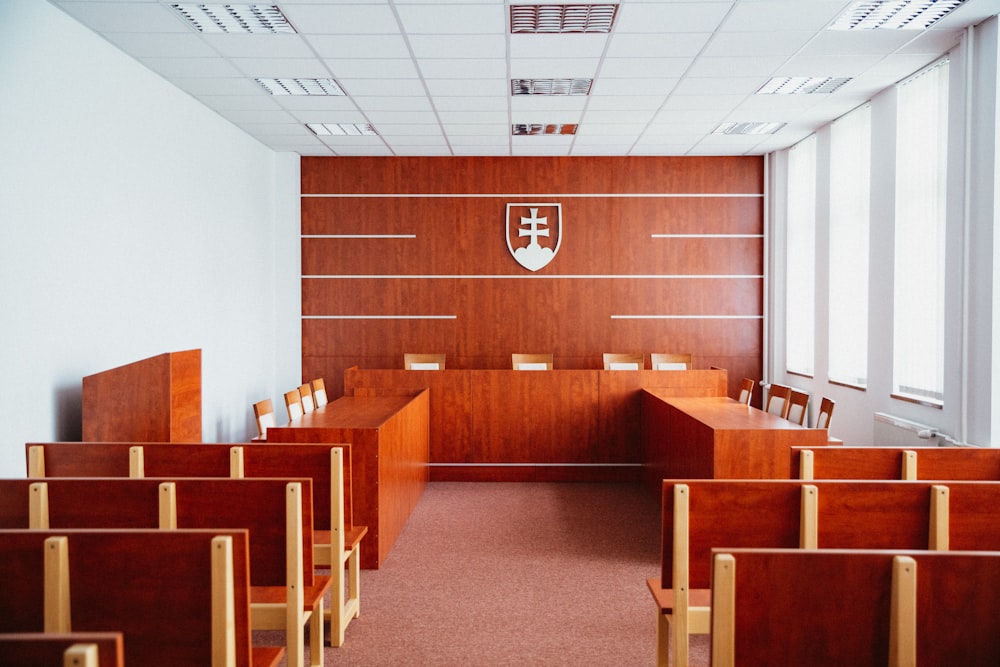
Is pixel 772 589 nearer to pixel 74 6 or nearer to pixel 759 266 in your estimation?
pixel 74 6

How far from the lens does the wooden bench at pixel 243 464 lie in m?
2.97

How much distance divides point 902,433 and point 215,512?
16.9 ft

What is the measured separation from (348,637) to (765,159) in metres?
7.16

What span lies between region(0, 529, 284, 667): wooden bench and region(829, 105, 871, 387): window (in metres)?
5.98

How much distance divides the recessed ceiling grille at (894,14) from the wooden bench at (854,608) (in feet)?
12.4

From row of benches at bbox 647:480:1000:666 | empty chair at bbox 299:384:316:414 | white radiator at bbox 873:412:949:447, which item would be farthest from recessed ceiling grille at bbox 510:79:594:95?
row of benches at bbox 647:480:1000:666

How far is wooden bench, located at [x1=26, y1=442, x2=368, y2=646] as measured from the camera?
2.97 m

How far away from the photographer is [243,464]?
293cm

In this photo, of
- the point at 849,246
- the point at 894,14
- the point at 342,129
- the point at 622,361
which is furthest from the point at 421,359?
the point at 894,14

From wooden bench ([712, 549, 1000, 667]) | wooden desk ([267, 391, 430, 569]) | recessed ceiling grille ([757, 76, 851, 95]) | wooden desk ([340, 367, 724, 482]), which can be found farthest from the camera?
wooden desk ([340, 367, 724, 482])

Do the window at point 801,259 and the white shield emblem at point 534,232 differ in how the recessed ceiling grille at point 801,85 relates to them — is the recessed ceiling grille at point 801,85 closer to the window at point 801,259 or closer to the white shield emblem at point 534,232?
the window at point 801,259

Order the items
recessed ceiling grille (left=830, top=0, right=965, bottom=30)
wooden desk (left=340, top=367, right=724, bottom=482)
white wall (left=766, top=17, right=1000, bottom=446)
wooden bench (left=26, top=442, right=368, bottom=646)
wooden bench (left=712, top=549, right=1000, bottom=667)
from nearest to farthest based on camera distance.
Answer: wooden bench (left=712, top=549, right=1000, bottom=667) → wooden bench (left=26, top=442, right=368, bottom=646) → recessed ceiling grille (left=830, top=0, right=965, bottom=30) → white wall (left=766, top=17, right=1000, bottom=446) → wooden desk (left=340, top=367, right=724, bottom=482)

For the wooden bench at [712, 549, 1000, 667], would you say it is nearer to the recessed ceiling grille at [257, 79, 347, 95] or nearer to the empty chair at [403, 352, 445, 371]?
the recessed ceiling grille at [257, 79, 347, 95]

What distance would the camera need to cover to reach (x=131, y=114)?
16.5 feet
